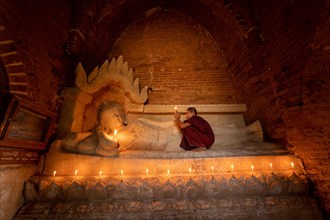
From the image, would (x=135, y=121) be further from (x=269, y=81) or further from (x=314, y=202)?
(x=314, y=202)

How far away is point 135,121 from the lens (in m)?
3.39

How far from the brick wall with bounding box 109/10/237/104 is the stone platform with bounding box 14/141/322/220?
2.07m

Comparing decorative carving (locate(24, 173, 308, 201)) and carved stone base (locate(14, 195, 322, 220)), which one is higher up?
decorative carving (locate(24, 173, 308, 201))

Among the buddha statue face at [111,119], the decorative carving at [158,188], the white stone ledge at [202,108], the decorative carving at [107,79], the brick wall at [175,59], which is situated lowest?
the decorative carving at [158,188]

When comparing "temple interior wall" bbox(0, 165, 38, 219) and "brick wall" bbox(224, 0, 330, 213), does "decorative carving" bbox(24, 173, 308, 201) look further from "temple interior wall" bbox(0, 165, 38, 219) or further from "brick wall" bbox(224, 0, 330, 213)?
"brick wall" bbox(224, 0, 330, 213)

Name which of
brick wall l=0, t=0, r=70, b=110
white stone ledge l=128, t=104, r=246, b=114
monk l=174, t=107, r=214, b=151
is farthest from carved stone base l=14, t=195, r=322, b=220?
white stone ledge l=128, t=104, r=246, b=114

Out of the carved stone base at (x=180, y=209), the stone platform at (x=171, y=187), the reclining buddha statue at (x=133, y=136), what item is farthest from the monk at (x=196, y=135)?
the carved stone base at (x=180, y=209)

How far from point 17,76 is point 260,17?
181 inches

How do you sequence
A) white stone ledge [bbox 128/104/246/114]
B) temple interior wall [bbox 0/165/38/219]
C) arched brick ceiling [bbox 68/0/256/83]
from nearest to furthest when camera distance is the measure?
temple interior wall [bbox 0/165/38/219] < arched brick ceiling [bbox 68/0/256/83] < white stone ledge [bbox 128/104/246/114]

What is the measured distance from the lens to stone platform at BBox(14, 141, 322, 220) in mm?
2295

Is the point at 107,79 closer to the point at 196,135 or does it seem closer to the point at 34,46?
the point at 34,46

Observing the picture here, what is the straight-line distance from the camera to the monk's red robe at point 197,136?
317 centimetres

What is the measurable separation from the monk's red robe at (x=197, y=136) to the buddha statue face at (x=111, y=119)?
1.29 m

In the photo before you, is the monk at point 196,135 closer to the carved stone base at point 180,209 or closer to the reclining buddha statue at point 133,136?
the reclining buddha statue at point 133,136
